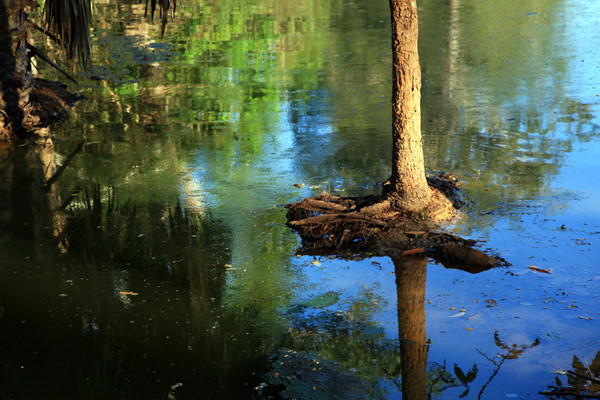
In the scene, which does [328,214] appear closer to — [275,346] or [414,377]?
[275,346]

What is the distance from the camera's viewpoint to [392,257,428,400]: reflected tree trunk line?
469 centimetres

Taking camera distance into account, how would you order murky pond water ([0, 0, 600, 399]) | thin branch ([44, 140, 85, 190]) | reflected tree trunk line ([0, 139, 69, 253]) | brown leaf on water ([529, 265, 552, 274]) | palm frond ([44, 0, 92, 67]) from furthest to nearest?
thin branch ([44, 140, 85, 190])
palm frond ([44, 0, 92, 67])
reflected tree trunk line ([0, 139, 69, 253])
brown leaf on water ([529, 265, 552, 274])
murky pond water ([0, 0, 600, 399])

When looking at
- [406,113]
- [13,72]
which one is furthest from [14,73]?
[406,113]

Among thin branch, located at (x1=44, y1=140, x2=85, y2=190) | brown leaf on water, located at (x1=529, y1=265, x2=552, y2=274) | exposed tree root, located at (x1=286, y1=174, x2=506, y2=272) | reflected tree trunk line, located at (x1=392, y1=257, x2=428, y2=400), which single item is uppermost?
thin branch, located at (x1=44, y1=140, x2=85, y2=190)

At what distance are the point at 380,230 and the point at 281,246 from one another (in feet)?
3.55

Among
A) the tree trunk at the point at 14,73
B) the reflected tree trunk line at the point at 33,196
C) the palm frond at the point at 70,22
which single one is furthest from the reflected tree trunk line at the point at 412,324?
the tree trunk at the point at 14,73

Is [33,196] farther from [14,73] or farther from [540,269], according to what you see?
[540,269]

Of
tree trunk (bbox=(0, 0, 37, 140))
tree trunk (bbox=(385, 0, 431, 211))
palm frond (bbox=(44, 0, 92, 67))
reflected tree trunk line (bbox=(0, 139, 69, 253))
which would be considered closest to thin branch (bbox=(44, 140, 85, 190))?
reflected tree trunk line (bbox=(0, 139, 69, 253))

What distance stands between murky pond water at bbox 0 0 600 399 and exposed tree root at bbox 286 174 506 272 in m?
0.21

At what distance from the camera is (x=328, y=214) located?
287 inches

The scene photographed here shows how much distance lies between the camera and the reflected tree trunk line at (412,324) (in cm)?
469

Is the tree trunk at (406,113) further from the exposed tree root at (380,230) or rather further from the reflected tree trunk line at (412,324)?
the reflected tree trunk line at (412,324)

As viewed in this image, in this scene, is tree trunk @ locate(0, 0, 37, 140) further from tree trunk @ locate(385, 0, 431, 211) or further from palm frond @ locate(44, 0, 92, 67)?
tree trunk @ locate(385, 0, 431, 211)

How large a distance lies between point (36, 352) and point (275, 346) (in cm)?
195
